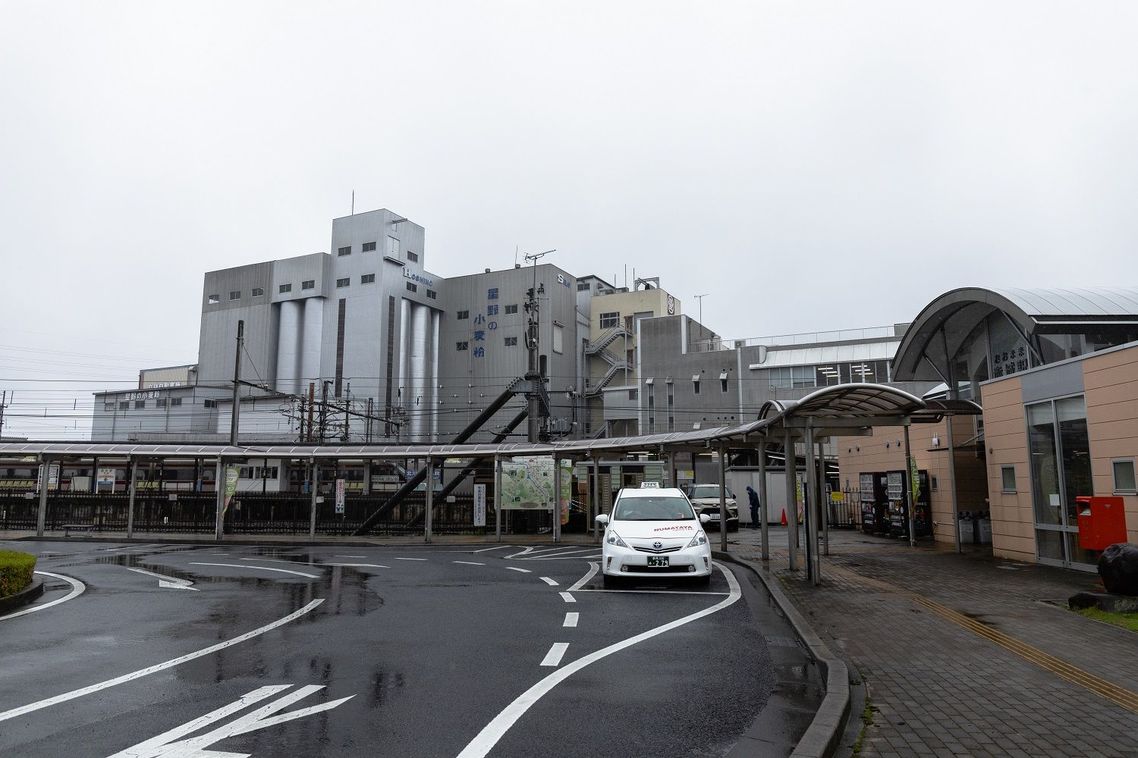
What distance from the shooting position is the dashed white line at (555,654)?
7.12 m

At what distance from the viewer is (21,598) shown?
37.1 feet

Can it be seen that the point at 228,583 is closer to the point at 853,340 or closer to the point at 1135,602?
the point at 1135,602

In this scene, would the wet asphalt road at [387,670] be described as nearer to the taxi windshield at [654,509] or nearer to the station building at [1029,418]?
the taxi windshield at [654,509]

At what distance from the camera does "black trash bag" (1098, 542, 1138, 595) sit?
9.65 meters

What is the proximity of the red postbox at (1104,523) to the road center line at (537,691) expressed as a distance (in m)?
6.52

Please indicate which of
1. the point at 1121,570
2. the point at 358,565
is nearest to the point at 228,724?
the point at 1121,570

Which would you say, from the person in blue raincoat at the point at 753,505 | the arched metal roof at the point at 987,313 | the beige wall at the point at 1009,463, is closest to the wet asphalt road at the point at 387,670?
the beige wall at the point at 1009,463

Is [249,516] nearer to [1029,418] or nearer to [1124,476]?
[1029,418]

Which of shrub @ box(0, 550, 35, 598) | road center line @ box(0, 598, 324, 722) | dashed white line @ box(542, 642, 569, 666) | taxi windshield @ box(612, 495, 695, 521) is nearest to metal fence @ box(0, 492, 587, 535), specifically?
taxi windshield @ box(612, 495, 695, 521)

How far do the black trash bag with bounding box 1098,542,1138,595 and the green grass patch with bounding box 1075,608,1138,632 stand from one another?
0.48m

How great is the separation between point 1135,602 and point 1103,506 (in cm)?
275

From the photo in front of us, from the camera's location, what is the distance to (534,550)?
21156 millimetres

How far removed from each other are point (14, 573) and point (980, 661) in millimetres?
13162

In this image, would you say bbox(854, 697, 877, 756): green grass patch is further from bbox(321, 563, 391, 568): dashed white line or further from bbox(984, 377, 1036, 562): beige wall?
bbox(321, 563, 391, 568): dashed white line
